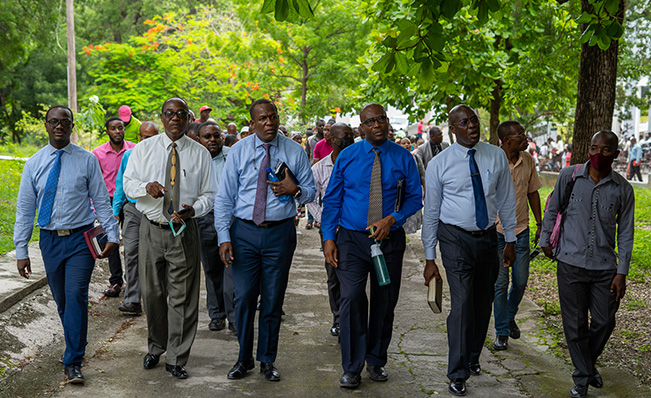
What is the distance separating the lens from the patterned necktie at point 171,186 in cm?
577

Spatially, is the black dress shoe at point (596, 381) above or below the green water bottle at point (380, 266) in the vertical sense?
below

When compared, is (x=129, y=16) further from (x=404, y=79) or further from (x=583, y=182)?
(x=583, y=182)

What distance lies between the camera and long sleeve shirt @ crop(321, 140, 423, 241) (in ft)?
18.7

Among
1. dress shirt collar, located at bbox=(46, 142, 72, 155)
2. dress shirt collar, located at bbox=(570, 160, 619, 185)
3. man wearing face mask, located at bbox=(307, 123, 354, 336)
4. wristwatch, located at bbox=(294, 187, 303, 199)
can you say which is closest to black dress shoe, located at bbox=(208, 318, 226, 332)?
man wearing face mask, located at bbox=(307, 123, 354, 336)

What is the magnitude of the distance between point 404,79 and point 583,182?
8.40 m

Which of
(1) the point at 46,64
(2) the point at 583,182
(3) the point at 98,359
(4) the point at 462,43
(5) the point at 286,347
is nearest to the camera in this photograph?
(2) the point at 583,182

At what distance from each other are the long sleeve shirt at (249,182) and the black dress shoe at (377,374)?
4.67 feet

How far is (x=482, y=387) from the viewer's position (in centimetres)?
568

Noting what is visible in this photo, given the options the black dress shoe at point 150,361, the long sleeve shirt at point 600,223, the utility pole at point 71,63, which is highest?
the utility pole at point 71,63

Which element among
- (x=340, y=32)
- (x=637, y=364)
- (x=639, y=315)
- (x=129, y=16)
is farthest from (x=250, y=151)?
(x=129, y=16)

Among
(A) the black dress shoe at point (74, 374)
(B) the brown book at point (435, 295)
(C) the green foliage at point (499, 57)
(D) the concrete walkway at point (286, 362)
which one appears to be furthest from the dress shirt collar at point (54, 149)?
(C) the green foliage at point (499, 57)

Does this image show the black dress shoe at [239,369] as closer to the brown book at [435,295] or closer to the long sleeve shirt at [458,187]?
the brown book at [435,295]

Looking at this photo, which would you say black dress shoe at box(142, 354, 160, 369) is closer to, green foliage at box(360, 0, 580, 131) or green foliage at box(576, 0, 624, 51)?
green foliage at box(576, 0, 624, 51)

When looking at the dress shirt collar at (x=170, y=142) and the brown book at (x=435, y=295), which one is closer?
the brown book at (x=435, y=295)
